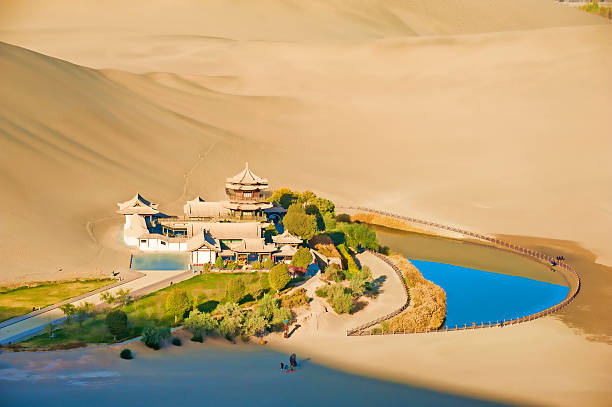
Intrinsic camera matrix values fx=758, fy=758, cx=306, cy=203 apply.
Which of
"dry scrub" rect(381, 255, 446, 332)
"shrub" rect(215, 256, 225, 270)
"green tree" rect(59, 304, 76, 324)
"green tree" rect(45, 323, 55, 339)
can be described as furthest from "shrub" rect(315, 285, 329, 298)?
"green tree" rect(45, 323, 55, 339)

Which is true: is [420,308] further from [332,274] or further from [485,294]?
[485,294]

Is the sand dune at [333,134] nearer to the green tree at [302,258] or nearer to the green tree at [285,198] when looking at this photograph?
the green tree at [285,198]

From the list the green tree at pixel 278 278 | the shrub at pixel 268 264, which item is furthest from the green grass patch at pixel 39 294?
the green tree at pixel 278 278

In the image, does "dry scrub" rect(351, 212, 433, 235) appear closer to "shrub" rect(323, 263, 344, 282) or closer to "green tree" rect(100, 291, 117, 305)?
"shrub" rect(323, 263, 344, 282)

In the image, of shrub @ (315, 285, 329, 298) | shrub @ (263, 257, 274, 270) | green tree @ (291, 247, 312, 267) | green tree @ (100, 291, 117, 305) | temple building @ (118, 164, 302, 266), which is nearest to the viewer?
green tree @ (100, 291, 117, 305)

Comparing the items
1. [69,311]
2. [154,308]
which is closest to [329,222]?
[154,308]
